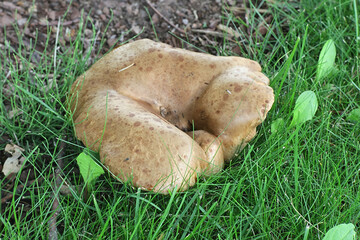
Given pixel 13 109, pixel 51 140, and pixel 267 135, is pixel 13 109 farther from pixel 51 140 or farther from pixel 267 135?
pixel 267 135

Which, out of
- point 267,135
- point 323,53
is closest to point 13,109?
point 267,135

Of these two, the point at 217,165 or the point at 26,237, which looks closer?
the point at 26,237

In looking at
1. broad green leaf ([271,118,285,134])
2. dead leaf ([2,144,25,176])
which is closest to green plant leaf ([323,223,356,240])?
broad green leaf ([271,118,285,134])

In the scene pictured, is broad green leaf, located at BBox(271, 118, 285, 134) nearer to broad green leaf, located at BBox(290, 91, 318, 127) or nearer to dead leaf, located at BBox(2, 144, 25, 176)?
broad green leaf, located at BBox(290, 91, 318, 127)

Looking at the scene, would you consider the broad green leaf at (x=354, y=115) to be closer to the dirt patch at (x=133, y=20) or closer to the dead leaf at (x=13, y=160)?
the dirt patch at (x=133, y=20)

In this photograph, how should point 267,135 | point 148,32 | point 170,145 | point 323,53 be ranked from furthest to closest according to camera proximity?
point 148,32, point 323,53, point 267,135, point 170,145

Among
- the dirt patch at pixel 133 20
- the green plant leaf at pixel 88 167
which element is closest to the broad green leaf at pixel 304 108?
the dirt patch at pixel 133 20
